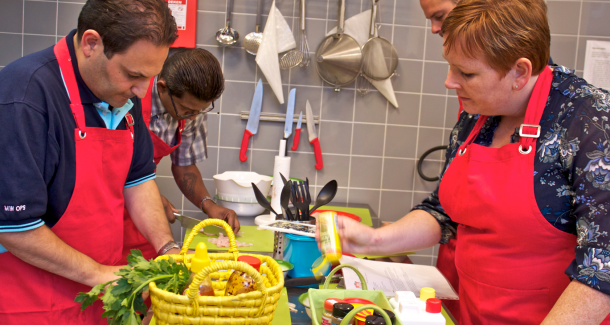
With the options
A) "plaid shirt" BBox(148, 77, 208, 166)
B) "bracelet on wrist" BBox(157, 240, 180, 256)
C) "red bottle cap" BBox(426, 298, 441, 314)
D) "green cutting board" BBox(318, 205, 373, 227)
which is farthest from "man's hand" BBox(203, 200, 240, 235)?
"red bottle cap" BBox(426, 298, 441, 314)

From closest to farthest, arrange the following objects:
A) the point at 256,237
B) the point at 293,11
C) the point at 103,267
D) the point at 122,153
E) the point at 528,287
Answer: the point at 528,287, the point at 103,267, the point at 122,153, the point at 256,237, the point at 293,11

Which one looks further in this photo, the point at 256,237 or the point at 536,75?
the point at 256,237

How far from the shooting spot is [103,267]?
1.04 meters

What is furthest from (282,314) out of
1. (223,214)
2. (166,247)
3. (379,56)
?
(379,56)

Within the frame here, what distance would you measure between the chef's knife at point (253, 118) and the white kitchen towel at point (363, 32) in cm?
49

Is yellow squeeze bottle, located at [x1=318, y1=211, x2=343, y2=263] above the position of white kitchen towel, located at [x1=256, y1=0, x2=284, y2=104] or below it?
below

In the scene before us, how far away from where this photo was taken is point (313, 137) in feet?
7.53

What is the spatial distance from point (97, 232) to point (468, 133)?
1.01 m

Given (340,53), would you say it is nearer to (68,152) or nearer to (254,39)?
(254,39)

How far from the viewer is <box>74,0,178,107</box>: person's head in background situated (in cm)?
98

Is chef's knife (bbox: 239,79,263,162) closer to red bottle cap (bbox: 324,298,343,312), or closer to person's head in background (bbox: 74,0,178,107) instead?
person's head in background (bbox: 74,0,178,107)

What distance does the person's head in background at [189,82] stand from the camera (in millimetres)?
1541

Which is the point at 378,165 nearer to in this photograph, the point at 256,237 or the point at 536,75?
the point at 256,237

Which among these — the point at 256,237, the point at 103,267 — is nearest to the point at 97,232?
the point at 103,267
